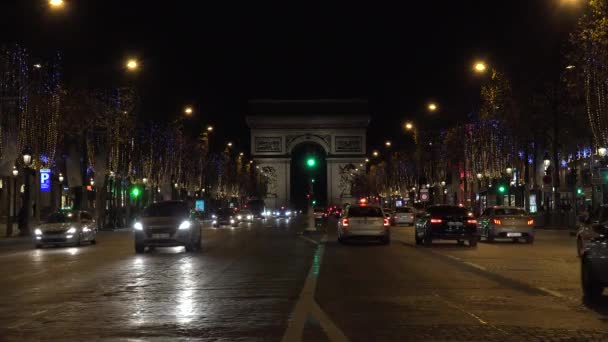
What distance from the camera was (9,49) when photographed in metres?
41.4

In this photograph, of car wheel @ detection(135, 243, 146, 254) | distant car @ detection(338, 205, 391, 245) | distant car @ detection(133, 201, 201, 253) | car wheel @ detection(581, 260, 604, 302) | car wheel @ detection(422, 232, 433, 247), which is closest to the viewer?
car wheel @ detection(581, 260, 604, 302)

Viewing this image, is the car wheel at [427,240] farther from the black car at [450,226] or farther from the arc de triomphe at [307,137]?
the arc de triomphe at [307,137]

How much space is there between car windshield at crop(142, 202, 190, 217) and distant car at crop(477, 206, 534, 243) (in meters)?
12.7

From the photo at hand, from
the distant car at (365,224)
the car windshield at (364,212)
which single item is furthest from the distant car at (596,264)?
the car windshield at (364,212)

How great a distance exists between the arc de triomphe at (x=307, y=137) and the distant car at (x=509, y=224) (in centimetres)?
11683

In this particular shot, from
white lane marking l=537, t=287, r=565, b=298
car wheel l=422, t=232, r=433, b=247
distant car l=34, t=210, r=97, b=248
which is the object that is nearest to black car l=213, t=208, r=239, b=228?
distant car l=34, t=210, r=97, b=248

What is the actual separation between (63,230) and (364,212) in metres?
12.0

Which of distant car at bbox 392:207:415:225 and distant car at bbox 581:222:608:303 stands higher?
distant car at bbox 392:207:415:225

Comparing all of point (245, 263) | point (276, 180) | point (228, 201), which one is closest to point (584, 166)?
point (245, 263)

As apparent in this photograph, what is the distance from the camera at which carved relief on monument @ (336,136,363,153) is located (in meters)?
153

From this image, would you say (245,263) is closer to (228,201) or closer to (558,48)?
(558,48)

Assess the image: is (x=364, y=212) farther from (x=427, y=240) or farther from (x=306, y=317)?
(x=306, y=317)

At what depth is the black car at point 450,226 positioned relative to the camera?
32.1m

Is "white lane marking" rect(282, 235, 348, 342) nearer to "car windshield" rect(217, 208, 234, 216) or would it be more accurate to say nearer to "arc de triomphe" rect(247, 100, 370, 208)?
"car windshield" rect(217, 208, 234, 216)
